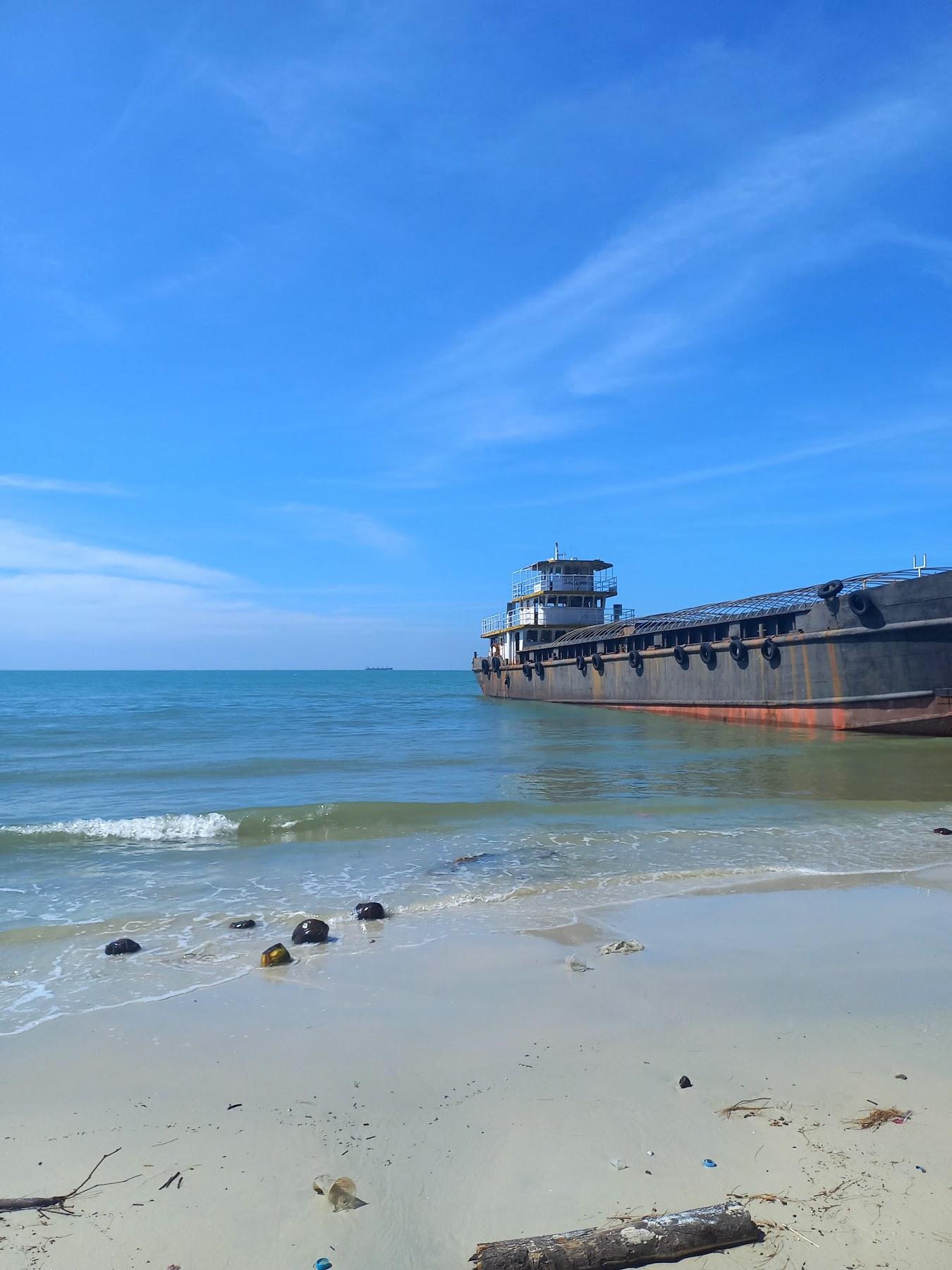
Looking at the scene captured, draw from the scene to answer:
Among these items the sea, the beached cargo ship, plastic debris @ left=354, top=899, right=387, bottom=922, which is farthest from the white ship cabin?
plastic debris @ left=354, top=899, right=387, bottom=922

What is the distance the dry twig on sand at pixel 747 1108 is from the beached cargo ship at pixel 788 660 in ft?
65.7

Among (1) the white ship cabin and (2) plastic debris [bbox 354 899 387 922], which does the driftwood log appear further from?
(1) the white ship cabin

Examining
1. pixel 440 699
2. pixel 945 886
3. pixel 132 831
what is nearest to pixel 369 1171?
pixel 945 886

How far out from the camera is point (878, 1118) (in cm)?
380

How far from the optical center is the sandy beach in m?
3.13

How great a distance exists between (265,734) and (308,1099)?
2810 centimetres

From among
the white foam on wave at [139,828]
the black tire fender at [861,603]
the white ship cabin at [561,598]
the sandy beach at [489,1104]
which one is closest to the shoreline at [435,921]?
the sandy beach at [489,1104]

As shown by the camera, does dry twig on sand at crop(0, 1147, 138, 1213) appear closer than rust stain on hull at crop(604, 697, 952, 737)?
Yes

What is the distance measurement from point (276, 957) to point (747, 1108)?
3964mm

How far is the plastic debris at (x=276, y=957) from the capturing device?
6.57 m

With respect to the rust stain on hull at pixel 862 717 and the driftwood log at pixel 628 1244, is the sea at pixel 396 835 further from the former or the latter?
the driftwood log at pixel 628 1244

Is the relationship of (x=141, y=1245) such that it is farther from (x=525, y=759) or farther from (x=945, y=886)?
(x=525, y=759)

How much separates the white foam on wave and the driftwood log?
35.2 feet

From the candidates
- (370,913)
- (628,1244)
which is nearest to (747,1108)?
(628,1244)
